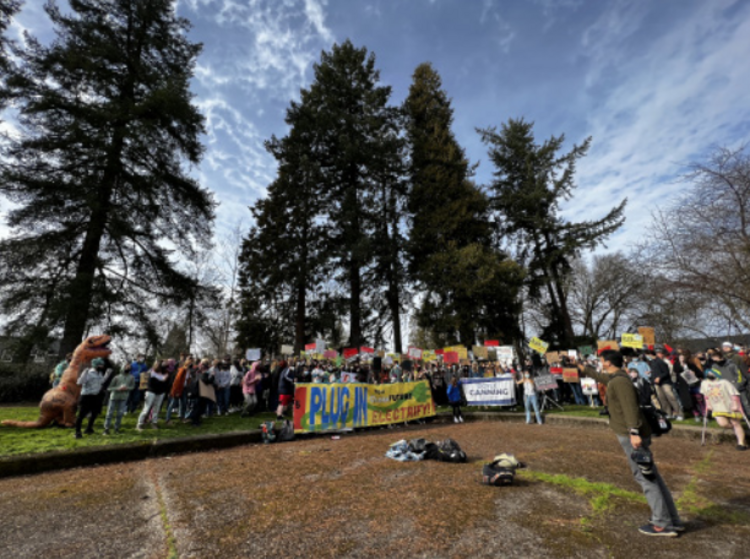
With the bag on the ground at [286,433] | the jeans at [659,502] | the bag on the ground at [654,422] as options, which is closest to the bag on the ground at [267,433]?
the bag on the ground at [286,433]

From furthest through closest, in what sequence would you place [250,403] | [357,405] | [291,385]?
1. [250,403]
2. [291,385]
3. [357,405]

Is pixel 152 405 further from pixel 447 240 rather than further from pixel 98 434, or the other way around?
pixel 447 240

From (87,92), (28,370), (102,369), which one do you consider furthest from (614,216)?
(28,370)

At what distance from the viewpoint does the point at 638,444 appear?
144 inches

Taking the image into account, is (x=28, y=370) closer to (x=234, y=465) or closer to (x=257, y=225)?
(x=234, y=465)

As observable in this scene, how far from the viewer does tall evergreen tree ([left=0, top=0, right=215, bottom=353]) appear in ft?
44.7

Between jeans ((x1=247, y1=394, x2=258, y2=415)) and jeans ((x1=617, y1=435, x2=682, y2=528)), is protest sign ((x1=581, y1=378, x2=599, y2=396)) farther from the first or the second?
jeans ((x1=247, y1=394, x2=258, y2=415))

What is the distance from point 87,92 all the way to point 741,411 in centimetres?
2513

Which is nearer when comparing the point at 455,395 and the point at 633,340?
the point at 455,395

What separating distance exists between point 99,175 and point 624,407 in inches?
771

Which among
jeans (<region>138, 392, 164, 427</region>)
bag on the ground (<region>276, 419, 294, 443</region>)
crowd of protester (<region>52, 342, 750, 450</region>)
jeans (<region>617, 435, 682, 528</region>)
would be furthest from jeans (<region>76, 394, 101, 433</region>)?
jeans (<region>617, 435, 682, 528</region>)

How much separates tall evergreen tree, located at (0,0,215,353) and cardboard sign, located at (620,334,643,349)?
19.8 meters

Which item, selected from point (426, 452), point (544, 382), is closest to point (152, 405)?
point (426, 452)

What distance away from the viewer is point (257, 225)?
1046 inches
